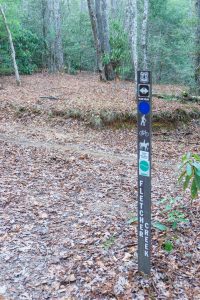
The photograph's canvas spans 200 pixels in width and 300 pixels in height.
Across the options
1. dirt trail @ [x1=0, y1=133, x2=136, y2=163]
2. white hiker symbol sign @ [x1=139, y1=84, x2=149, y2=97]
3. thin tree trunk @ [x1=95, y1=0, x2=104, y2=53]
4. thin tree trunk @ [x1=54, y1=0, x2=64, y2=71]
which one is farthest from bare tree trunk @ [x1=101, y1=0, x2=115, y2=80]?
white hiker symbol sign @ [x1=139, y1=84, x2=149, y2=97]

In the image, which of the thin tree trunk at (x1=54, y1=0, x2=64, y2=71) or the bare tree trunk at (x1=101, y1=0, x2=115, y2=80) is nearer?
the bare tree trunk at (x1=101, y1=0, x2=115, y2=80)

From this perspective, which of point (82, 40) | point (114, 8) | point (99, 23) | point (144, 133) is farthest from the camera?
point (114, 8)

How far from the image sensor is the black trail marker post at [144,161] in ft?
8.25

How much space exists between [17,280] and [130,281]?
1.20 meters

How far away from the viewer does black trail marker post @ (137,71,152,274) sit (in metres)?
2.52

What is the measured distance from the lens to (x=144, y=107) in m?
A: 2.55

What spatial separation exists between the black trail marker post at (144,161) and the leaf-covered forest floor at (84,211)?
397mm

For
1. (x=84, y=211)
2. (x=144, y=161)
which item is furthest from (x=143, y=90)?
(x=84, y=211)

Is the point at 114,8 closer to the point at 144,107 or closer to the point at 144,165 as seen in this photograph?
the point at 144,107

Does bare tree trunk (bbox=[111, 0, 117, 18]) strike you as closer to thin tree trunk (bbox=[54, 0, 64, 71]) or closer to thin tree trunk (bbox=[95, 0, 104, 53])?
thin tree trunk (bbox=[54, 0, 64, 71])

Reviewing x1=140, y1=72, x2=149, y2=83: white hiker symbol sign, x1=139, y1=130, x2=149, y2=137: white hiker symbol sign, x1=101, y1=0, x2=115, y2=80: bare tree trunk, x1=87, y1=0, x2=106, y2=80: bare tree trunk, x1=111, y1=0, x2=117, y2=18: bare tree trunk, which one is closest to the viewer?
x1=140, y1=72, x2=149, y2=83: white hiker symbol sign

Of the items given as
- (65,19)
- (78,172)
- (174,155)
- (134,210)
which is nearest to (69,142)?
(78,172)

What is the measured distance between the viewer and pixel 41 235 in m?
4.00

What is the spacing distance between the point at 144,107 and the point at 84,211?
2.60 meters
